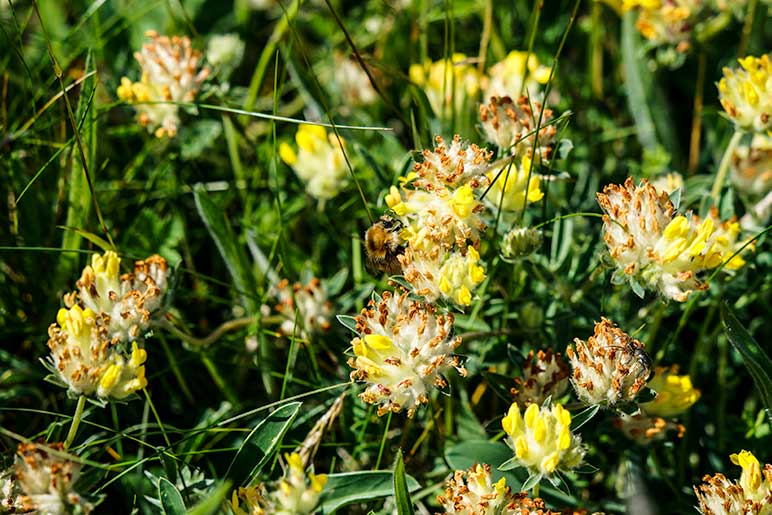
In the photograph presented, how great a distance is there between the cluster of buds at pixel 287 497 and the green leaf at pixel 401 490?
155 millimetres

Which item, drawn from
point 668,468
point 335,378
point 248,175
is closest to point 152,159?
point 248,175

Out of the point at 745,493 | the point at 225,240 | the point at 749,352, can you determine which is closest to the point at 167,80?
the point at 225,240

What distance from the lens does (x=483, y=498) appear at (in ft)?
5.63

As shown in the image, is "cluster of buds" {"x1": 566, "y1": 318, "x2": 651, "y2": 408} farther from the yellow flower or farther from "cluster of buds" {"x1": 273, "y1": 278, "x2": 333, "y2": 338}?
"cluster of buds" {"x1": 273, "y1": 278, "x2": 333, "y2": 338}

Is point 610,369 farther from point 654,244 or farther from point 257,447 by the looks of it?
point 257,447

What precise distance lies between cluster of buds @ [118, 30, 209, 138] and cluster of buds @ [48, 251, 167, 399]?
571mm

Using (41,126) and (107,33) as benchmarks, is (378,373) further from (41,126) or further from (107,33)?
(107,33)

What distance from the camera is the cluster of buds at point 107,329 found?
1.80 metres

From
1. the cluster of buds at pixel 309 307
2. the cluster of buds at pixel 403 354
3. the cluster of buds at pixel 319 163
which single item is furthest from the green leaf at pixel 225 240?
the cluster of buds at pixel 403 354

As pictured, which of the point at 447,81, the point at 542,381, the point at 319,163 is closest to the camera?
the point at 542,381

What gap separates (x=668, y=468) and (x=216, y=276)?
1456 millimetres

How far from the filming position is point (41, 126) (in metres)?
2.52

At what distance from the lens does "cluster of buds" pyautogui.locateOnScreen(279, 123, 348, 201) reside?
257 centimetres

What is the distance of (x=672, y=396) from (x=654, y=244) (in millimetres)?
446
